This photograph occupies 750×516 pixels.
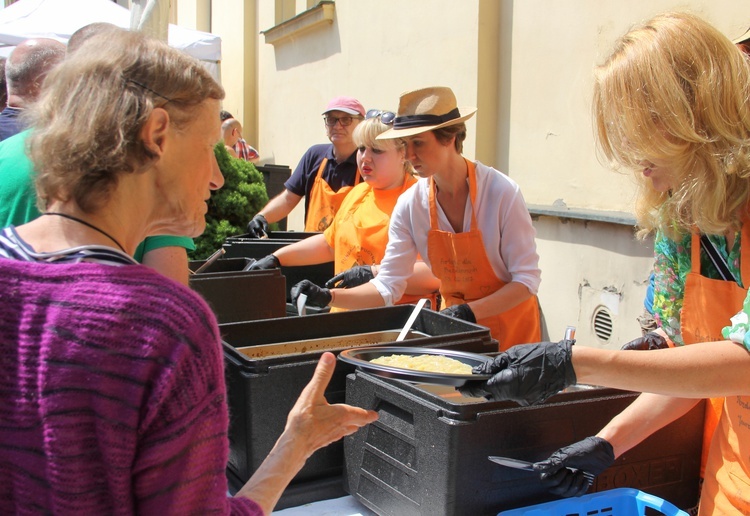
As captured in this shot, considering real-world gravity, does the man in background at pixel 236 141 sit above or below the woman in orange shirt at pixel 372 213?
above

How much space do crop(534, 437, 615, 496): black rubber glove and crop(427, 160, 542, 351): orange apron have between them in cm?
114

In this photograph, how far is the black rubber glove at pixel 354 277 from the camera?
3152 millimetres

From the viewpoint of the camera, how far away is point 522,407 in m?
1.57

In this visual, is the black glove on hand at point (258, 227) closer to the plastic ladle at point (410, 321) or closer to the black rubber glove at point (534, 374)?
the plastic ladle at point (410, 321)

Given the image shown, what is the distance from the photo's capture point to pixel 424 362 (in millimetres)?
1849

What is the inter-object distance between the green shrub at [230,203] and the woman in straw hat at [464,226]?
2.54 meters

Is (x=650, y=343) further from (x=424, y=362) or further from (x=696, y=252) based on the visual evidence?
(x=424, y=362)

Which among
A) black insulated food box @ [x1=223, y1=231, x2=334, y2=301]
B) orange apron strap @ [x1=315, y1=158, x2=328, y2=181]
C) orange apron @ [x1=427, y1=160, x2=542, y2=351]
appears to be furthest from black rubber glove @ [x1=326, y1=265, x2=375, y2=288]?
orange apron strap @ [x1=315, y1=158, x2=328, y2=181]

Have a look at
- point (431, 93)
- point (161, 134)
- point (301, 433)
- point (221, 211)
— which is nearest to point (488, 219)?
point (431, 93)

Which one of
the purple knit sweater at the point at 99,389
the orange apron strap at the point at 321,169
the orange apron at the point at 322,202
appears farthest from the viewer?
the orange apron strap at the point at 321,169

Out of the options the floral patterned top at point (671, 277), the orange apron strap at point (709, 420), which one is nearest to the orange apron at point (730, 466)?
the orange apron strap at point (709, 420)

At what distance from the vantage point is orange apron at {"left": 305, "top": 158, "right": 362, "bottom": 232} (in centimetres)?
437

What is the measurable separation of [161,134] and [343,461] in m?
1.20

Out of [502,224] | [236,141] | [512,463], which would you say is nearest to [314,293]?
[502,224]
